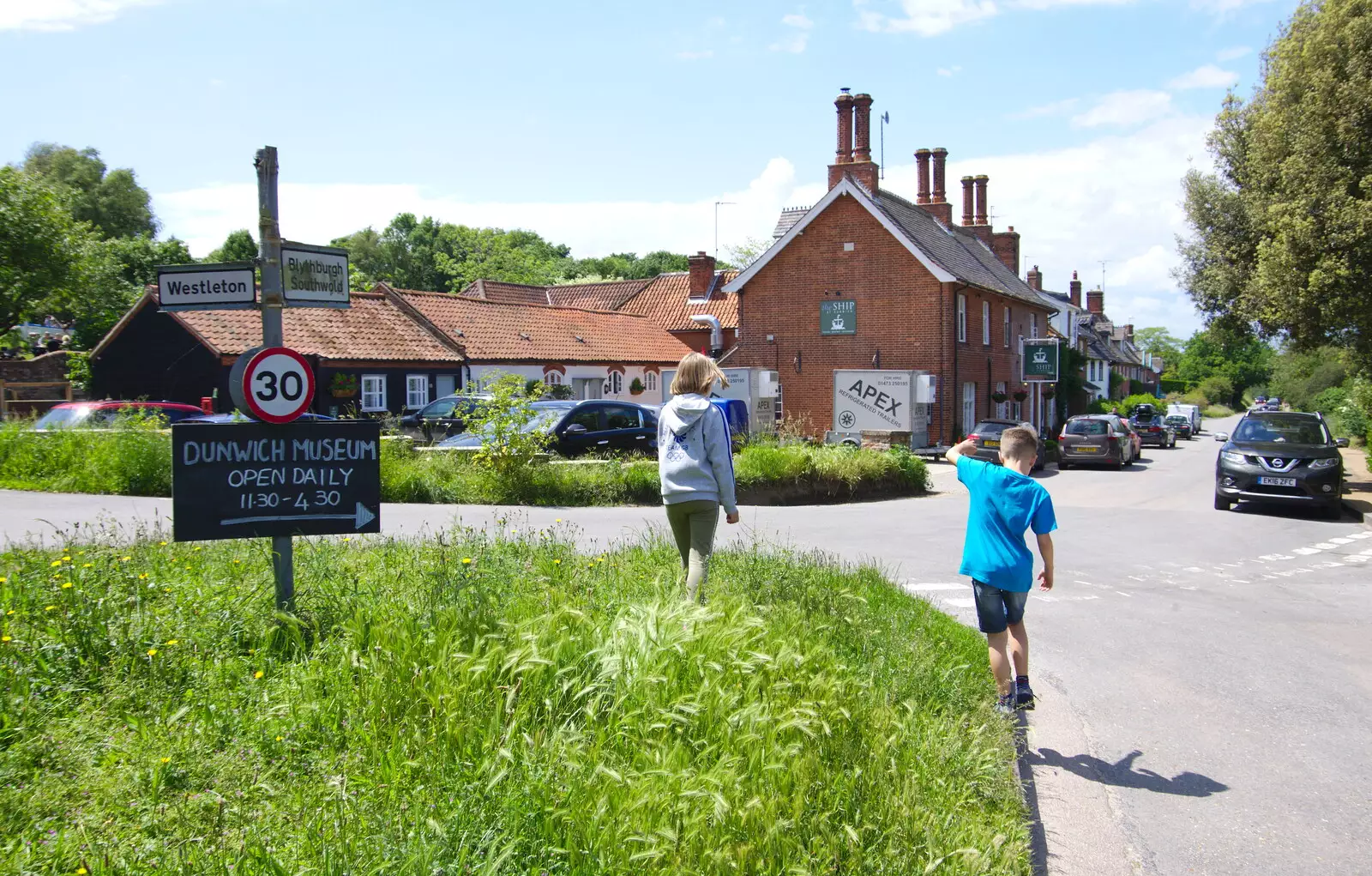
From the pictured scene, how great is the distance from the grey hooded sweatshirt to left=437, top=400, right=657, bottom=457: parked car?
38.9 feet

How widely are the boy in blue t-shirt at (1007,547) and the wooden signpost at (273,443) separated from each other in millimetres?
3641

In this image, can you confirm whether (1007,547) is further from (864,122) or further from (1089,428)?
(864,122)

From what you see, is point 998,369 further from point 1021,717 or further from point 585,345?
point 1021,717

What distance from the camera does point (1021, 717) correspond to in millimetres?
6082

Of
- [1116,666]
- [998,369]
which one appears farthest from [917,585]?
[998,369]

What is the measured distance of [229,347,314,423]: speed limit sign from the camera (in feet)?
19.0

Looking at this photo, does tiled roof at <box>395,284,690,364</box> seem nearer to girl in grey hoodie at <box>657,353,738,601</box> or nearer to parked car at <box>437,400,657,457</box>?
parked car at <box>437,400,657,457</box>

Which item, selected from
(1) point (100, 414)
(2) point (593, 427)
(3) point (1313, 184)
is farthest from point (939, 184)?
(1) point (100, 414)

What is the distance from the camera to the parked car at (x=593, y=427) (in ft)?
61.0

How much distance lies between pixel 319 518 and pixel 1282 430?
18.9 metres

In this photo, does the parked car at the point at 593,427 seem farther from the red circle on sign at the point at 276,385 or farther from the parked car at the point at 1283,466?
the red circle on sign at the point at 276,385

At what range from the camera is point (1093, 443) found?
29828 millimetres

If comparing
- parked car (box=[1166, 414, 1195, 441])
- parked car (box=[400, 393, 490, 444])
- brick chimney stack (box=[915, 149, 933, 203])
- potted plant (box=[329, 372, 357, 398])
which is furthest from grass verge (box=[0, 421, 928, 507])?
parked car (box=[1166, 414, 1195, 441])

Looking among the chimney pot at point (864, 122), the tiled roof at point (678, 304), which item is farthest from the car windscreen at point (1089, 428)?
the tiled roof at point (678, 304)
